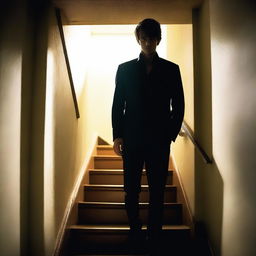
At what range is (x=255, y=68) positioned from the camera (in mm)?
1471

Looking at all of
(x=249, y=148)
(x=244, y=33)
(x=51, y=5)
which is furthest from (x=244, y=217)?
(x=51, y=5)

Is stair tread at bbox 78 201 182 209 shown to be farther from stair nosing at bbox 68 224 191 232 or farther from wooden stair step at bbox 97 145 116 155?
wooden stair step at bbox 97 145 116 155

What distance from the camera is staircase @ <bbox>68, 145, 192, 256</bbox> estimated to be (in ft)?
8.31

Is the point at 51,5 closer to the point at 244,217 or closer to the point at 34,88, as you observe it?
the point at 34,88

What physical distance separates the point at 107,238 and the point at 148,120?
3.75 feet

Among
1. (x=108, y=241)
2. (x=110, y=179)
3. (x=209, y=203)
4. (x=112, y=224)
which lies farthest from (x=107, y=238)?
(x=110, y=179)

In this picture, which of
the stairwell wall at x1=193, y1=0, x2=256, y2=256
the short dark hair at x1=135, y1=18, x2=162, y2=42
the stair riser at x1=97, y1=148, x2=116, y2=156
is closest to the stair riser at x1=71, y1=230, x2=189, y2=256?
the stairwell wall at x1=193, y1=0, x2=256, y2=256

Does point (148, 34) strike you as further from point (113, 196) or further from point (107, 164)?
point (107, 164)

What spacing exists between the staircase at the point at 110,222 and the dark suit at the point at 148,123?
1.10 feet

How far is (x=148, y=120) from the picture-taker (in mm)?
1940

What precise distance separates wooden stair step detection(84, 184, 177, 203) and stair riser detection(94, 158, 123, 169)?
2.35ft

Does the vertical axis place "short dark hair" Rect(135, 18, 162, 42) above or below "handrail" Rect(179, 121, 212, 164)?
above

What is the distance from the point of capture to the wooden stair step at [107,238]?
8.31 feet

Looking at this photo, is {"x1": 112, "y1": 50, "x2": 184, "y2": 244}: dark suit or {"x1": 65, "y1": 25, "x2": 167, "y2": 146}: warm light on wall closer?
{"x1": 112, "y1": 50, "x2": 184, "y2": 244}: dark suit
